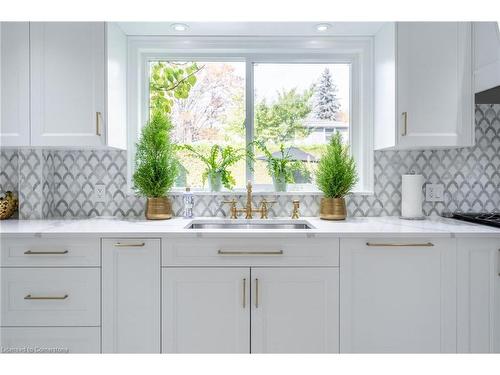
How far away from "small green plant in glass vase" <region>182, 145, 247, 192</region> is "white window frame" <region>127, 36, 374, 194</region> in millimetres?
145

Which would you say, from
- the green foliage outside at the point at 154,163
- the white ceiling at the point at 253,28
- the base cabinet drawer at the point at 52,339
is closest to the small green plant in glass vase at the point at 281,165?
the green foliage outside at the point at 154,163

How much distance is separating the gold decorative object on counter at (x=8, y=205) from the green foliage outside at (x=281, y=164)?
5.31 feet

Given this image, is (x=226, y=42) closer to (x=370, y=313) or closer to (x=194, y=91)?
(x=194, y=91)

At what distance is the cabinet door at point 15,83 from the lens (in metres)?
2.04

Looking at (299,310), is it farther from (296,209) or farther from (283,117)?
(283,117)

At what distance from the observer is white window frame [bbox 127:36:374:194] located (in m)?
2.44

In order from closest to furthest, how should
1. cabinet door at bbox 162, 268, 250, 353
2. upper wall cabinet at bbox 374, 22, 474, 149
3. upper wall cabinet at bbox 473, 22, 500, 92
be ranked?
1. cabinet door at bbox 162, 268, 250, 353
2. upper wall cabinet at bbox 473, 22, 500, 92
3. upper wall cabinet at bbox 374, 22, 474, 149

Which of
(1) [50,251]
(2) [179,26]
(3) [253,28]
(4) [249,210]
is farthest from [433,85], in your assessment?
(1) [50,251]

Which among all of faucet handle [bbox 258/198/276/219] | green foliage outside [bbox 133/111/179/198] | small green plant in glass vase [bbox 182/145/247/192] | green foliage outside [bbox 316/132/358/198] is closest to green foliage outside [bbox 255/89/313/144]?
small green plant in glass vase [bbox 182/145/247/192]

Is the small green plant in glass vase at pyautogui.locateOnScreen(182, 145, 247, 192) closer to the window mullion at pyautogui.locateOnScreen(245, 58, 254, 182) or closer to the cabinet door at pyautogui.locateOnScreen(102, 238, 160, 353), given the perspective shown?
the window mullion at pyautogui.locateOnScreen(245, 58, 254, 182)

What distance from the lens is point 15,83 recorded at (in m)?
2.05

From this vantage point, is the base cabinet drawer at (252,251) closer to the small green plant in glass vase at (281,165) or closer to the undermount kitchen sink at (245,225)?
the undermount kitchen sink at (245,225)

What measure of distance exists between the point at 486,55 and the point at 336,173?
3.38ft

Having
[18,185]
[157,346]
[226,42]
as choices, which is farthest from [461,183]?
[18,185]
